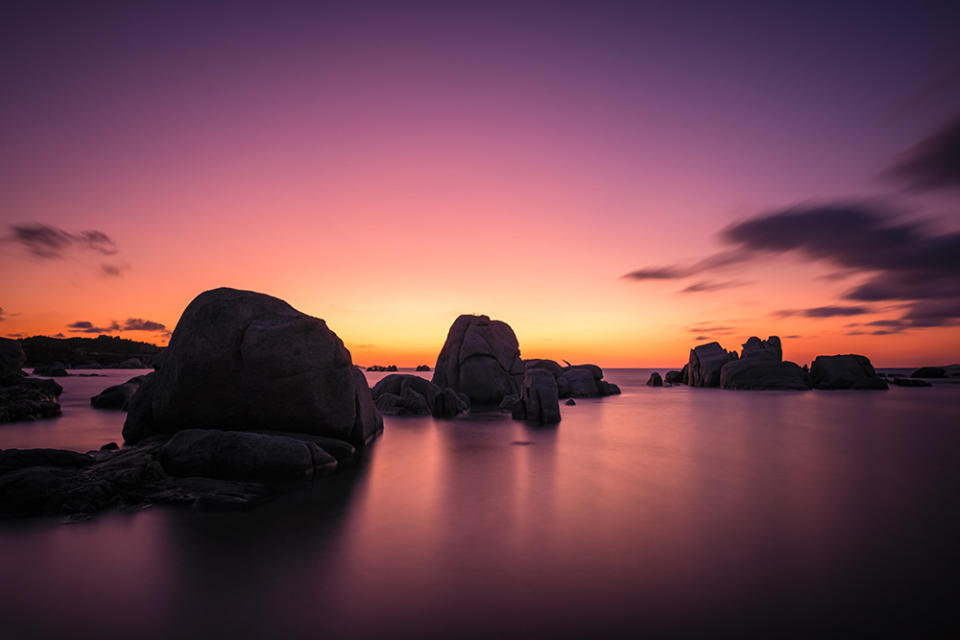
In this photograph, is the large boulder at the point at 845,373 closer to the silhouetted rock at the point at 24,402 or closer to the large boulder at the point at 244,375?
the large boulder at the point at 244,375

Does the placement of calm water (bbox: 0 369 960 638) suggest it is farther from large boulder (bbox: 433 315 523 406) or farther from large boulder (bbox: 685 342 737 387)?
large boulder (bbox: 685 342 737 387)

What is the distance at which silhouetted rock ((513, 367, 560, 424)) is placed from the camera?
1927 centimetres

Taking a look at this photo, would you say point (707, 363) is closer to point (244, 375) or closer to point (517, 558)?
point (244, 375)

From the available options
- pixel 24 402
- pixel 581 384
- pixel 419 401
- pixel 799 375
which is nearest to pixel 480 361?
pixel 419 401

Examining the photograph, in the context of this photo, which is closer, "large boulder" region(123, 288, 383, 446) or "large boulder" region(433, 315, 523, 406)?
"large boulder" region(123, 288, 383, 446)

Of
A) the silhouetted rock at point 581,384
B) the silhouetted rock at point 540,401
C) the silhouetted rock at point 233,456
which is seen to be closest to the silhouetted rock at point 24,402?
the silhouetted rock at point 233,456

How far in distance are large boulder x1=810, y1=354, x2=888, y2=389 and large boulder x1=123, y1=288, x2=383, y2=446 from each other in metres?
53.0

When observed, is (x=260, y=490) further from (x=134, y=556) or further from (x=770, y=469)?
(x=770, y=469)

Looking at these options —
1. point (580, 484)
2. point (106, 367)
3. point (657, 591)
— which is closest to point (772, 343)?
point (580, 484)

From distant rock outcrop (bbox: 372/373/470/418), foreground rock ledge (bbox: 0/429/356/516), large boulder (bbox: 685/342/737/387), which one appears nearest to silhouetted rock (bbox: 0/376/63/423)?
foreground rock ledge (bbox: 0/429/356/516)

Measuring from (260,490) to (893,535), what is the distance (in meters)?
9.10

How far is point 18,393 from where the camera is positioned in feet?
72.9

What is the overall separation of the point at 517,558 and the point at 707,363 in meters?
57.4

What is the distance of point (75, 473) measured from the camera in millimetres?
7672
